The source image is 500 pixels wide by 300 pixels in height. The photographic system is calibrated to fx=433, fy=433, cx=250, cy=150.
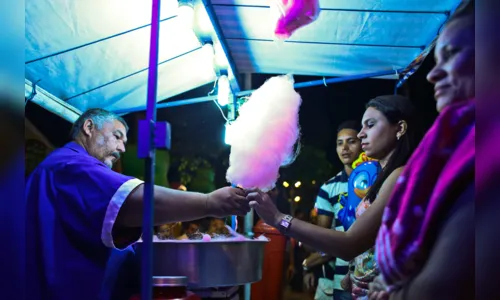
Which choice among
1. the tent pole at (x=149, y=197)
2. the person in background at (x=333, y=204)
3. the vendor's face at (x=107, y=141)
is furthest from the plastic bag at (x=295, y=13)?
the person in background at (x=333, y=204)

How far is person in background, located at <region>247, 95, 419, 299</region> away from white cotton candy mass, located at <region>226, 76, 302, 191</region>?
1.12 feet

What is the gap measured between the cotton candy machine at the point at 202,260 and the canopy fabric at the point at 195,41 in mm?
1369

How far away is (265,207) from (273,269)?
7.33 feet

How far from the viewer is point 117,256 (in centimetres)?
239

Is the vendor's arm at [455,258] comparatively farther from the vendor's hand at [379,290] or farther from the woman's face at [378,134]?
the woman's face at [378,134]

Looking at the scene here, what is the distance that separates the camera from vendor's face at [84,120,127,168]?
2.57 meters

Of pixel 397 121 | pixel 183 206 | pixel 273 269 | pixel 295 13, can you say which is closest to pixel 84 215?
pixel 183 206

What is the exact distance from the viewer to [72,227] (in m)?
2.11

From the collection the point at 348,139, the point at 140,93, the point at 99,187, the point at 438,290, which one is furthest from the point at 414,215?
the point at 140,93

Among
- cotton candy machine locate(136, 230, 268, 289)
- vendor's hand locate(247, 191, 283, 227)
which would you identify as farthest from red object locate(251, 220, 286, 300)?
vendor's hand locate(247, 191, 283, 227)

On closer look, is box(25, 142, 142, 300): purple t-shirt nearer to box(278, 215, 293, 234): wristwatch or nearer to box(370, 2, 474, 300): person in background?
box(278, 215, 293, 234): wristwatch

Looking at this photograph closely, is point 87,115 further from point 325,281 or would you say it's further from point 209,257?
point 325,281

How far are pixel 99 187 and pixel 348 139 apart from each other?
2.46 m

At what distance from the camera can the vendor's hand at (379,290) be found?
47.6 inches
